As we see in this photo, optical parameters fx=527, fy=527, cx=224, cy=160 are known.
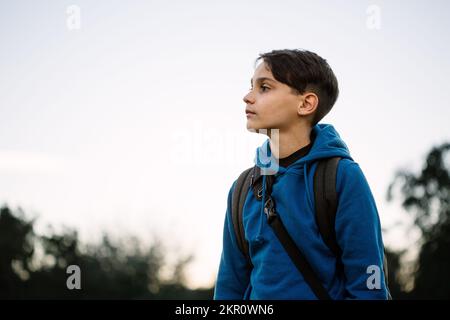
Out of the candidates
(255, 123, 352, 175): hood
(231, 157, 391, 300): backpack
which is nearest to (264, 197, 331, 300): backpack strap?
(231, 157, 391, 300): backpack

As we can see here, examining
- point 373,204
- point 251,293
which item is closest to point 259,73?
point 373,204

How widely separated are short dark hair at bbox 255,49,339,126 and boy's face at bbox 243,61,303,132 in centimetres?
5

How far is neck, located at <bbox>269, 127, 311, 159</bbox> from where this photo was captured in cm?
329

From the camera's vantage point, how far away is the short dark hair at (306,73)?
332cm

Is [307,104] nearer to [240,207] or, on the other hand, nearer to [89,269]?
[240,207]

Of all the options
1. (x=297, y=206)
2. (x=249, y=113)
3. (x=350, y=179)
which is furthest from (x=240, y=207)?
(x=350, y=179)

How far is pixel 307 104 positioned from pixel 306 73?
20cm

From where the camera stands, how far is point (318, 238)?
284 centimetres

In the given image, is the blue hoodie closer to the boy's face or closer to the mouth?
the boy's face

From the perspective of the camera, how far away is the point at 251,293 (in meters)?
3.03
